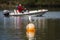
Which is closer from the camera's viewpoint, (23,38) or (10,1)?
(23,38)

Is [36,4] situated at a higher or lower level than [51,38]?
higher

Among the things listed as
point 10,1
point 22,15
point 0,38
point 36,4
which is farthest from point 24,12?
point 10,1

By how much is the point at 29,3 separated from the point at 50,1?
574 centimetres

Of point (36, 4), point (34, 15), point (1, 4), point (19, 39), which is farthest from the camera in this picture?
point (1, 4)

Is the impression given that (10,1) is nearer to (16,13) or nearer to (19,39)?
(16,13)

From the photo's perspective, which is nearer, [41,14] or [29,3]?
[41,14]

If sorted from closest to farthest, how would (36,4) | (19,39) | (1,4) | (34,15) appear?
(19,39)
(34,15)
(36,4)
(1,4)

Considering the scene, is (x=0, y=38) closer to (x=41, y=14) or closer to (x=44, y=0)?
(x=41, y=14)

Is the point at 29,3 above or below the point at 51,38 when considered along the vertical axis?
above

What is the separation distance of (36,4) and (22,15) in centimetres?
4258

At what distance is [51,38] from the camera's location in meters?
20.1

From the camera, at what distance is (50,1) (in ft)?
289

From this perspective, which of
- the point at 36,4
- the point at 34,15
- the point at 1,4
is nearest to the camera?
the point at 34,15

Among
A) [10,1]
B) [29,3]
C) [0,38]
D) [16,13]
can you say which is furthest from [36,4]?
[0,38]
